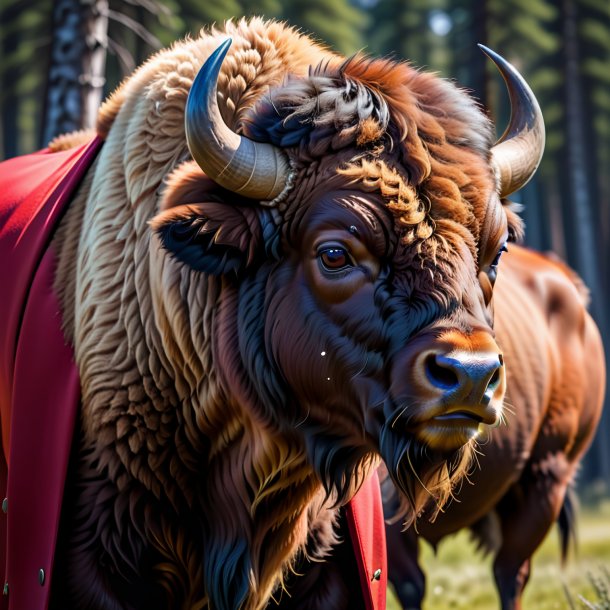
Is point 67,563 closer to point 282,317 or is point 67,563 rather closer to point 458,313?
point 282,317

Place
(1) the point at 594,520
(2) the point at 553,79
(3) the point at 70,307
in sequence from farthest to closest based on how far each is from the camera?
(2) the point at 553,79
(1) the point at 594,520
(3) the point at 70,307

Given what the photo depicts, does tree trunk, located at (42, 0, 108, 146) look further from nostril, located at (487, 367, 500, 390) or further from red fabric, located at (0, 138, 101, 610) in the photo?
nostril, located at (487, 367, 500, 390)

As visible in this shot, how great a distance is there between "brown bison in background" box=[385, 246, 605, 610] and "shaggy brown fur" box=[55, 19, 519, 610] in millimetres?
2372

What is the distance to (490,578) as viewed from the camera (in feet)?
32.2

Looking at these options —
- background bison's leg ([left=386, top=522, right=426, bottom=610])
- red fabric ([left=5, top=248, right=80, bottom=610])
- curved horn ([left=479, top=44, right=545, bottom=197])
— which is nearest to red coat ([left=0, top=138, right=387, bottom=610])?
red fabric ([left=5, top=248, right=80, bottom=610])

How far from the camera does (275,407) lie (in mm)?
3510

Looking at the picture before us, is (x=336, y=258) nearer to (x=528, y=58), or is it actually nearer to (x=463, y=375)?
(x=463, y=375)

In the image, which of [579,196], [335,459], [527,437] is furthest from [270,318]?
[579,196]

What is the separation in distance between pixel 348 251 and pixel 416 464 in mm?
724

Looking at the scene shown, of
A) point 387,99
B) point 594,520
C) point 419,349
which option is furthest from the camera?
point 594,520

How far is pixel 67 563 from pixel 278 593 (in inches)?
33.5

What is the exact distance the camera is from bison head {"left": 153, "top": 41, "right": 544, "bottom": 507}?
3.21m

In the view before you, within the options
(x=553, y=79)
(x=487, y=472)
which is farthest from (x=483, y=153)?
(x=553, y=79)

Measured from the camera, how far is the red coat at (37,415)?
3.56m
